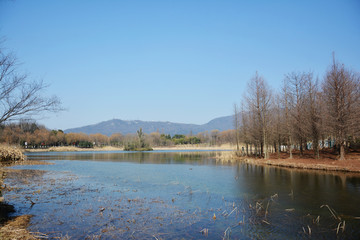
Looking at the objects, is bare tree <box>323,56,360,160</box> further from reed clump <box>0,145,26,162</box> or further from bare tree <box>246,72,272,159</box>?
reed clump <box>0,145,26,162</box>

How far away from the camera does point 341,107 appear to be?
88.0ft

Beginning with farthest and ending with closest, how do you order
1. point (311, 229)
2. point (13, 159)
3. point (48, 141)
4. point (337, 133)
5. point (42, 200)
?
→ point (48, 141)
point (13, 159)
point (337, 133)
point (42, 200)
point (311, 229)

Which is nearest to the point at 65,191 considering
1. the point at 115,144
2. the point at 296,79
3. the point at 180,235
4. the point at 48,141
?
the point at 180,235

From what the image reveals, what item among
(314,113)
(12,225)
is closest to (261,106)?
(314,113)

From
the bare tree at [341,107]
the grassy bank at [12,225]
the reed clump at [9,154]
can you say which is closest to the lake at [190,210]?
the grassy bank at [12,225]

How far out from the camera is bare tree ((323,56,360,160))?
2614cm

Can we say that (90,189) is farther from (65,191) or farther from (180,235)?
(180,235)

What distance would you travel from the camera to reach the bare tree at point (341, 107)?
2614 centimetres

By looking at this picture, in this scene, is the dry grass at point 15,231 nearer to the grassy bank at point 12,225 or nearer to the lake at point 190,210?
the grassy bank at point 12,225

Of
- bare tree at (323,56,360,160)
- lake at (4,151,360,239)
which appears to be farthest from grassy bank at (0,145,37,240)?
bare tree at (323,56,360,160)

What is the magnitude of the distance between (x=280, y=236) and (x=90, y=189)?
42.1 feet

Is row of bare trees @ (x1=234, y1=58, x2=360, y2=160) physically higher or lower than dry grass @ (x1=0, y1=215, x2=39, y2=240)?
higher

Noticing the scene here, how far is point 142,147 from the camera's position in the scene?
103625mm

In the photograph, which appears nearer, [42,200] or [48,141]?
[42,200]
